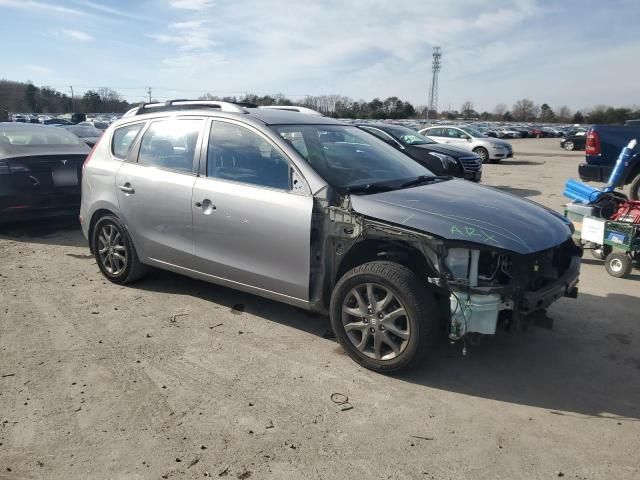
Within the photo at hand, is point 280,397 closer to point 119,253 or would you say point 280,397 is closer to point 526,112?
point 119,253

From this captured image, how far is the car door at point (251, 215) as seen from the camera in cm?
386

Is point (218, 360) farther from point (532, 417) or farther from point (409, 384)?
point (532, 417)

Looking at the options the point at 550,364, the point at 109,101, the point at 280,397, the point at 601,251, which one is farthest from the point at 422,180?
the point at 109,101

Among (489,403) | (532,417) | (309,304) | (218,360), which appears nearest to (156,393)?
(218,360)

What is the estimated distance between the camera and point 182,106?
5.11 metres

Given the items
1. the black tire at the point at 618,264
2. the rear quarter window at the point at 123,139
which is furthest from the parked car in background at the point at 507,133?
the rear quarter window at the point at 123,139

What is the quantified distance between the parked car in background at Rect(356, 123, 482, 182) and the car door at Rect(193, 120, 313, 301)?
725 centimetres

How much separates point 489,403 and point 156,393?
2.13m

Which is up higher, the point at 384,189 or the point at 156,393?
the point at 384,189

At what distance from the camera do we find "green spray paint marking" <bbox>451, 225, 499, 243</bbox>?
3.29 m

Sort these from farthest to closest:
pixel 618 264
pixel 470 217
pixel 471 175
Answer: pixel 471 175 → pixel 618 264 → pixel 470 217

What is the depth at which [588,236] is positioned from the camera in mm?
6098

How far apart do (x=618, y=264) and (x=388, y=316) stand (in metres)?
3.66

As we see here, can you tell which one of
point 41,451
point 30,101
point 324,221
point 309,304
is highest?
point 30,101
